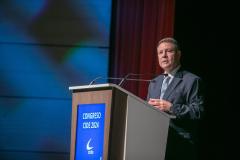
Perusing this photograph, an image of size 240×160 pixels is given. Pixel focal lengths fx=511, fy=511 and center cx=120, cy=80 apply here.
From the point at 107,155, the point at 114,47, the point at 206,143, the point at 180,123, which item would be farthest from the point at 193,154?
the point at 114,47

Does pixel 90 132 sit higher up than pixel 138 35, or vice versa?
pixel 138 35

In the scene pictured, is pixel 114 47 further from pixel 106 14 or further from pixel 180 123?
pixel 180 123

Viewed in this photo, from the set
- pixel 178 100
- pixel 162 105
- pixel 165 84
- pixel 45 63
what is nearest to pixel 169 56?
pixel 165 84

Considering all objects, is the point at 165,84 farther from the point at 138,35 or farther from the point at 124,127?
the point at 138,35

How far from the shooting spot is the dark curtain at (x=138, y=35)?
15.6ft

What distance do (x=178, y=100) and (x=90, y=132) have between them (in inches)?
26.2

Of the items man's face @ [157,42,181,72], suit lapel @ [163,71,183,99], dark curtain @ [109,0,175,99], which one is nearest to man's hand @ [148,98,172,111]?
suit lapel @ [163,71,183,99]

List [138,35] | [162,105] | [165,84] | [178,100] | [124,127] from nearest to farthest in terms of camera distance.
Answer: [124,127] < [162,105] < [178,100] < [165,84] < [138,35]

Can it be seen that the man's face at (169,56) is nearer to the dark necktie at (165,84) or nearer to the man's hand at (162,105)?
the dark necktie at (165,84)

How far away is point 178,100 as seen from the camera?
311 centimetres

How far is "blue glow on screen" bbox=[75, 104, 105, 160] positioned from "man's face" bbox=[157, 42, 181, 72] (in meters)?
0.73

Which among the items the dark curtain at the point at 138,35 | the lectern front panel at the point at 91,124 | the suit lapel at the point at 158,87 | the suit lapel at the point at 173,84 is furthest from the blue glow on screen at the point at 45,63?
the lectern front panel at the point at 91,124

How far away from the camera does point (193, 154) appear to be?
2.96m

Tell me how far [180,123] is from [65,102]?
6.71ft
